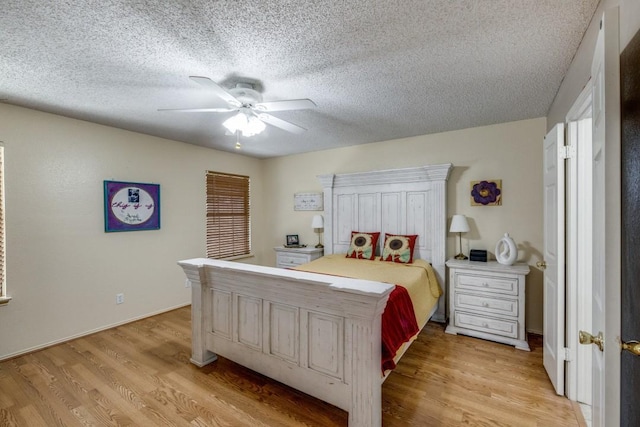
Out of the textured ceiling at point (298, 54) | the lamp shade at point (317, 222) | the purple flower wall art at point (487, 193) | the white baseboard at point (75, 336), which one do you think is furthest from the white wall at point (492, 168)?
the white baseboard at point (75, 336)

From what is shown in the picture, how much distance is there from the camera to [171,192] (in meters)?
3.83

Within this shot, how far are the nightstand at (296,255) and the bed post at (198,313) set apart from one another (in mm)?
2030

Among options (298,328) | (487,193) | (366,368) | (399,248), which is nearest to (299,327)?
(298,328)

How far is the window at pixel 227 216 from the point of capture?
4359 mm

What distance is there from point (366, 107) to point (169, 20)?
175 centimetres

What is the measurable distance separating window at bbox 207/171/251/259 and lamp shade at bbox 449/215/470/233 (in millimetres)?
3298

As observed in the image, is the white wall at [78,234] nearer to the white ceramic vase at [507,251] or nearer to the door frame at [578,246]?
the white ceramic vase at [507,251]

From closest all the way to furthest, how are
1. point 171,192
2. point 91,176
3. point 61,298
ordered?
1. point 61,298
2. point 91,176
3. point 171,192

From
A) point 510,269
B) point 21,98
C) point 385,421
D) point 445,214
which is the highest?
point 21,98

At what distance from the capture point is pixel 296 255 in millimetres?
4363

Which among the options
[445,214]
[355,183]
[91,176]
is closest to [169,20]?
[91,176]

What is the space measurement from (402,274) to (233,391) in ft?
5.89

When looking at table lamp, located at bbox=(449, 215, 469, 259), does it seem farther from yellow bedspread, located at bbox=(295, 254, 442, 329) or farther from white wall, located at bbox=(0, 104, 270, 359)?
white wall, located at bbox=(0, 104, 270, 359)

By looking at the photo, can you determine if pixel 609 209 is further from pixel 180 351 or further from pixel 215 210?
pixel 215 210
